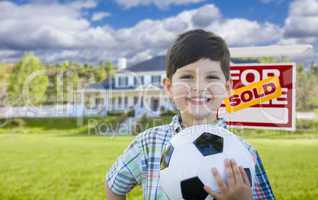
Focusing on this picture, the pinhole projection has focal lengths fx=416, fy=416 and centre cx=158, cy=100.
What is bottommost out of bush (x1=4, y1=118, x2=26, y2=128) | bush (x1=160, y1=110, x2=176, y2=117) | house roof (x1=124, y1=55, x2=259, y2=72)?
→ bush (x1=4, y1=118, x2=26, y2=128)

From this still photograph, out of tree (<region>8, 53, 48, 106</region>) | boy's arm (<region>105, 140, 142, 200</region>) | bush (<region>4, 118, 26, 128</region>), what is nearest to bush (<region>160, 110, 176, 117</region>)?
bush (<region>4, 118, 26, 128</region>)

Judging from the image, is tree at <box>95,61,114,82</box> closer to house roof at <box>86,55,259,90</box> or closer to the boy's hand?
house roof at <box>86,55,259,90</box>

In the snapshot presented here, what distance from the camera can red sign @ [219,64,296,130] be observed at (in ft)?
12.7

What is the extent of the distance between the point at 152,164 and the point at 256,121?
2820 mm

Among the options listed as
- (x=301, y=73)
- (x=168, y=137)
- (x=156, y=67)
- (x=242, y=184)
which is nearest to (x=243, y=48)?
(x=168, y=137)

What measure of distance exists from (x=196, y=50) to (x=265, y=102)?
9.16 feet

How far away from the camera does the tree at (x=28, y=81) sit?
21.2 metres

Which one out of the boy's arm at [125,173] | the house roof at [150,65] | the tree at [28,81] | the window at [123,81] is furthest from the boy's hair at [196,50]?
the window at [123,81]

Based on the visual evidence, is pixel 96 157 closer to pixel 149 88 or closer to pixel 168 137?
pixel 168 137

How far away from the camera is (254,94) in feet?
12.6

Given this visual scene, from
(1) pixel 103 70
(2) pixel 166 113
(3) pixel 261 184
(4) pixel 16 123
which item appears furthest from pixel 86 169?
(1) pixel 103 70

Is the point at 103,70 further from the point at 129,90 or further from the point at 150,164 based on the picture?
the point at 150,164

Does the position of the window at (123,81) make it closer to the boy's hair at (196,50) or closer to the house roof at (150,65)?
the house roof at (150,65)

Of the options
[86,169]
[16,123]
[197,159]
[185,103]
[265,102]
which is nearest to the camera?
[197,159]
